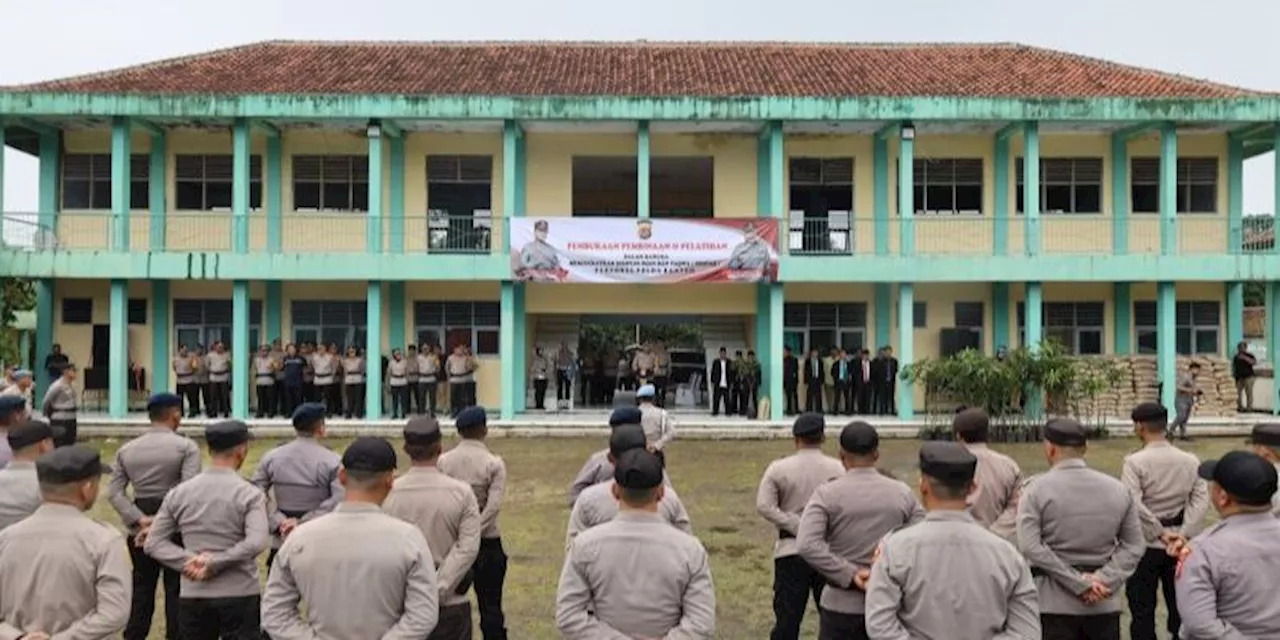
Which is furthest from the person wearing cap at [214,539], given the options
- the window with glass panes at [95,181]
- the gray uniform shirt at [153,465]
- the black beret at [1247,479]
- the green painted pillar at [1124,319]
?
the green painted pillar at [1124,319]

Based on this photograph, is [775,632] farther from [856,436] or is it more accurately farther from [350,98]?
[350,98]

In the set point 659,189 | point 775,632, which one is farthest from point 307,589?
point 659,189

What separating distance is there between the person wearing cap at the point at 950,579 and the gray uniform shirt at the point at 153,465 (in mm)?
3968

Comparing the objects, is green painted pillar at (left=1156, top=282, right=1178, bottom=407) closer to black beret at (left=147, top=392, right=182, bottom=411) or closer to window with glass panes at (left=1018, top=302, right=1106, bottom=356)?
window with glass panes at (left=1018, top=302, right=1106, bottom=356)

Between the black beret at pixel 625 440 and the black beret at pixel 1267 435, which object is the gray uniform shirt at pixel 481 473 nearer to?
the black beret at pixel 625 440

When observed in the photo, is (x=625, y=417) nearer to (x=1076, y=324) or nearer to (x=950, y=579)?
(x=950, y=579)

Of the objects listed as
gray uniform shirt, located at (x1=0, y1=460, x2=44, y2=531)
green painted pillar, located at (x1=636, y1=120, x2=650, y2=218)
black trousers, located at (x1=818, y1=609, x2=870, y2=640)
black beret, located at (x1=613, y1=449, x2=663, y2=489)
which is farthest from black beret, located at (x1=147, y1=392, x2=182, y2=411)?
green painted pillar, located at (x1=636, y1=120, x2=650, y2=218)

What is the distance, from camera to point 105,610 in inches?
134

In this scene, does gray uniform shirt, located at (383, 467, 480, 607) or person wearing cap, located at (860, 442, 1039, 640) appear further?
gray uniform shirt, located at (383, 467, 480, 607)

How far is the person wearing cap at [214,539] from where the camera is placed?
14.7 ft

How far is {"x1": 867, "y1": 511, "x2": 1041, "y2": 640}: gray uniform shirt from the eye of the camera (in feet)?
10.2

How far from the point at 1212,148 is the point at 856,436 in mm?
18796

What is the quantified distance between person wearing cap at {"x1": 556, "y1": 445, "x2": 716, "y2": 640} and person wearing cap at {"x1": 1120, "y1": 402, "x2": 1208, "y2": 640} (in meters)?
2.87

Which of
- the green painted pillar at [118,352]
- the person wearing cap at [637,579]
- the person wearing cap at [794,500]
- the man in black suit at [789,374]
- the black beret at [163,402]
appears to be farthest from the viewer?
the man in black suit at [789,374]
